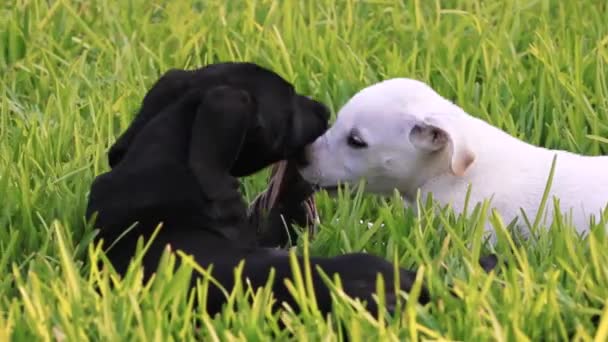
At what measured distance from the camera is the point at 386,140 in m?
4.64

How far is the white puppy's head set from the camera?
4.59m

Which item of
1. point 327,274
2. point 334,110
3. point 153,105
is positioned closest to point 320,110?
point 153,105

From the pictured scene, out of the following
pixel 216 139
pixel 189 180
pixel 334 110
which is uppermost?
pixel 216 139

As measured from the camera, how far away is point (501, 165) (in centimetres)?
458

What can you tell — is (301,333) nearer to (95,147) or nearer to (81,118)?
(95,147)

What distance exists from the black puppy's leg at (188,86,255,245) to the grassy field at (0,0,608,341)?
0.89 ft

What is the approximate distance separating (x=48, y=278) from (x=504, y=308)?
1168 millimetres

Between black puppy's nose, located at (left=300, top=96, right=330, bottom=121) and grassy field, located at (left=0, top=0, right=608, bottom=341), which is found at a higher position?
black puppy's nose, located at (left=300, top=96, right=330, bottom=121)

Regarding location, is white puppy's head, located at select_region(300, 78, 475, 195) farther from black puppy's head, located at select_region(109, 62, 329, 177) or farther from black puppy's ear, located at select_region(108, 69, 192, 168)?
black puppy's ear, located at select_region(108, 69, 192, 168)

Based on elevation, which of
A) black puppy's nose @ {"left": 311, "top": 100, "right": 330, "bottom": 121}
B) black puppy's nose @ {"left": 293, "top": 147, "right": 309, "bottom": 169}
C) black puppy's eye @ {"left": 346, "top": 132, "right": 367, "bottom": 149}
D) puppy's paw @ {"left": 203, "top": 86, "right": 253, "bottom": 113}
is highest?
puppy's paw @ {"left": 203, "top": 86, "right": 253, "bottom": 113}

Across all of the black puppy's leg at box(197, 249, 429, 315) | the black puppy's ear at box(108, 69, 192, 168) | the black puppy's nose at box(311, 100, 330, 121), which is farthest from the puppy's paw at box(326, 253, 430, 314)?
the black puppy's nose at box(311, 100, 330, 121)

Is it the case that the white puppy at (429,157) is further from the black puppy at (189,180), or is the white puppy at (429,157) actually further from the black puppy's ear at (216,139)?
the black puppy's ear at (216,139)

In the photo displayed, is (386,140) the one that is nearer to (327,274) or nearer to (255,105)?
(255,105)

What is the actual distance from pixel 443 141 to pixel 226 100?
2.94 ft
